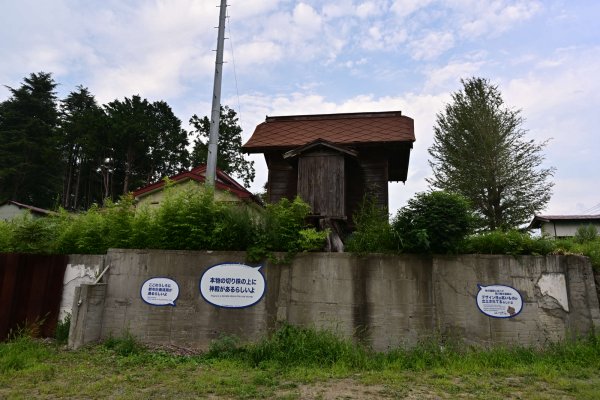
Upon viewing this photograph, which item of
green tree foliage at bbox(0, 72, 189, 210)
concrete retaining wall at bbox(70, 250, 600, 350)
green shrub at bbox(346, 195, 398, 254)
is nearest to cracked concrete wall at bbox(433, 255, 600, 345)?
concrete retaining wall at bbox(70, 250, 600, 350)

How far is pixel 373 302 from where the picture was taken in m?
7.14

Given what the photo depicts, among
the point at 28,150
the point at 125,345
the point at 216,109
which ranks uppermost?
the point at 28,150

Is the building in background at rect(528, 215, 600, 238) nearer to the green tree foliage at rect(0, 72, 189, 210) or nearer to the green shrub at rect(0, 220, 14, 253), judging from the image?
the green shrub at rect(0, 220, 14, 253)

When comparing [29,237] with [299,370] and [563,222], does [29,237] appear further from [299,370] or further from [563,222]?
[563,222]

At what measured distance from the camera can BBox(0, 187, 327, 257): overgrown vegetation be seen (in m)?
7.66

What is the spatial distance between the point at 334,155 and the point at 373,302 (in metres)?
6.20

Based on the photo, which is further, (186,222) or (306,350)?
(186,222)

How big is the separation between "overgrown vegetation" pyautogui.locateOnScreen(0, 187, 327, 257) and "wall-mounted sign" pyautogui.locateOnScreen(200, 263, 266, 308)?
0.44 meters

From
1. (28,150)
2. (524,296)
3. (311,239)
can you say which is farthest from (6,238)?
(28,150)

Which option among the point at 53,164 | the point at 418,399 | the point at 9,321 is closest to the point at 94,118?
the point at 53,164

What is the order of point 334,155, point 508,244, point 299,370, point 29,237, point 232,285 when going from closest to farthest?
point 299,370, point 508,244, point 232,285, point 29,237, point 334,155

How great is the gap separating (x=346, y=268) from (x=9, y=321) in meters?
7.05

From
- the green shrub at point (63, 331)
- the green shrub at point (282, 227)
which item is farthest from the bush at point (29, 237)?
the green shrub at point (282, 227)

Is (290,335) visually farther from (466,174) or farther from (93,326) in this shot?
(466,174)
